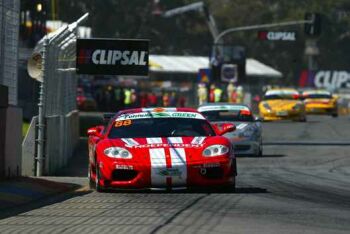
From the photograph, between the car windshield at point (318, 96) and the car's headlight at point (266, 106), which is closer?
the car's headlight at point (266, 106)

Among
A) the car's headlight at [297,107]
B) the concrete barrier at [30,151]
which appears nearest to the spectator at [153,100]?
the car's headlight at [297,107]

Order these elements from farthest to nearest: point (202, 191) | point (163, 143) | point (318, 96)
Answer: point (318, 96), point (202, 191), point (163, 143)

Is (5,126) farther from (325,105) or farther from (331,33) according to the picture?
(331,33)

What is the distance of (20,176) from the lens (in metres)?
17.0

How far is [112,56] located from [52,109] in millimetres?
1492

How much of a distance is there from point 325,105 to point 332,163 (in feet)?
109

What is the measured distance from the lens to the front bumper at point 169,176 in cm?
1395

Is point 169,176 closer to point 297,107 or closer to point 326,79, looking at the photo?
point 297,107

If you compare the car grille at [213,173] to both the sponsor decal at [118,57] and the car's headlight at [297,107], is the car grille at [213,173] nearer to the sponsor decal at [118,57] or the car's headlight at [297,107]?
the sponsor decal at [118,57]

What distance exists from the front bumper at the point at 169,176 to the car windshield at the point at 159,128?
0.94 meters

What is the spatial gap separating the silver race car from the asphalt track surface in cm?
403

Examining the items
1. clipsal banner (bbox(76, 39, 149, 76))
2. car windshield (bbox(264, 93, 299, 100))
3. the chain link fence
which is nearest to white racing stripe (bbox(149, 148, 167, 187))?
the chain link fence

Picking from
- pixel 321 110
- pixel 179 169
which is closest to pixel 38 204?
pixel 179 169

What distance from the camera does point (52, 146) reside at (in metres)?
19.2
